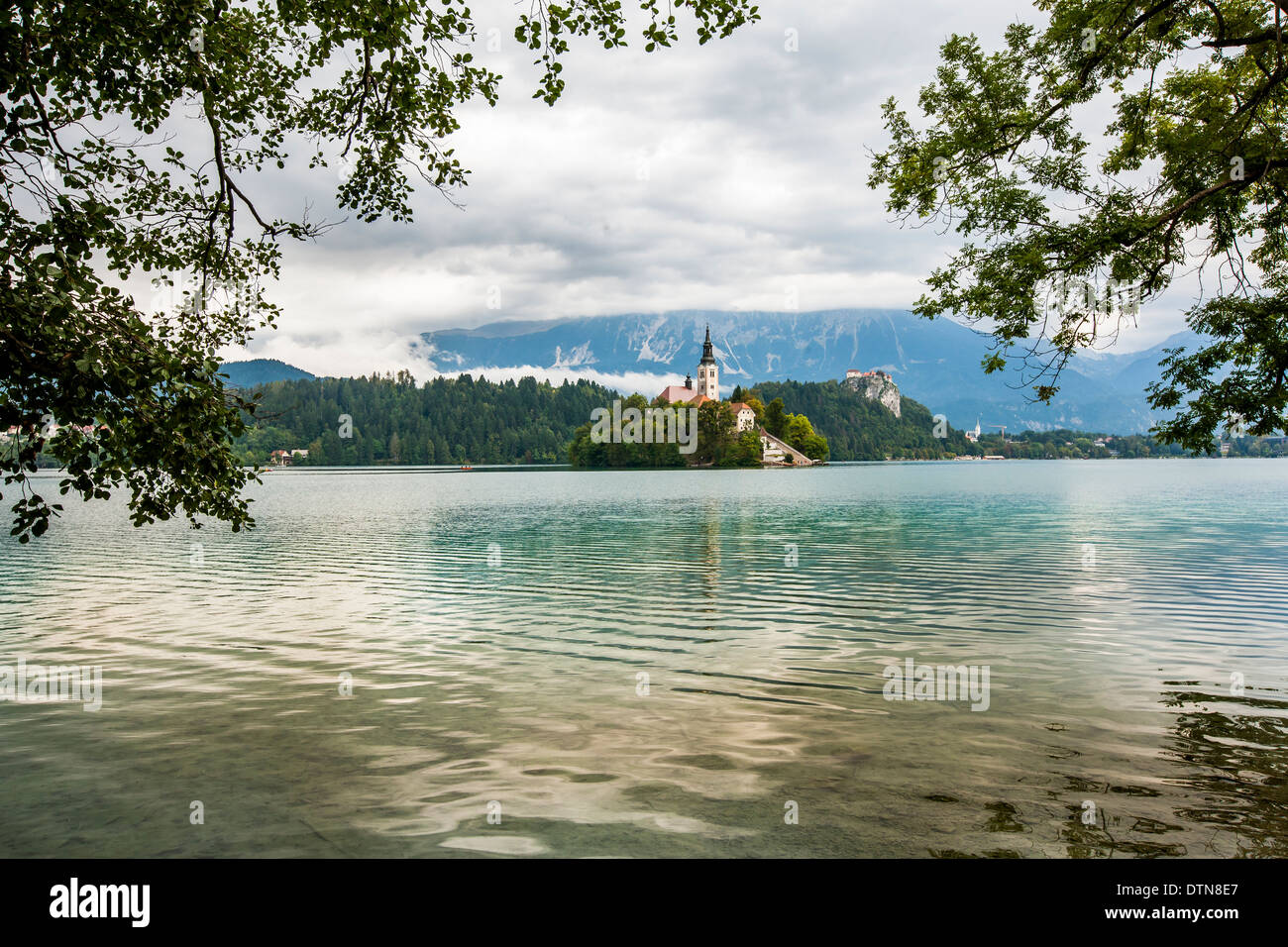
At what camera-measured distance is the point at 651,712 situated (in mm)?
12930

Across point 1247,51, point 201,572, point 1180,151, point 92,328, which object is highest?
point 1247,51

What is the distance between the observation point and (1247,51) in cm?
1567

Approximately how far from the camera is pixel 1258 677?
47.8ft

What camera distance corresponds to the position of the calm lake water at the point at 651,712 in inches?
332

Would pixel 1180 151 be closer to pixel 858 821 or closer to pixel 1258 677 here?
pixel 1258 677

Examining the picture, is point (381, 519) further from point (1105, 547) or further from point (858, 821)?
point (858, 821)

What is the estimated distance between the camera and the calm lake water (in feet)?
27.7

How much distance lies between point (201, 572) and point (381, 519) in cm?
2868

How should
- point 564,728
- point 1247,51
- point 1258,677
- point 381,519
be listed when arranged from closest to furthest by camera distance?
point 564,728, point 1258,677, point 1247,51, point 381,519
